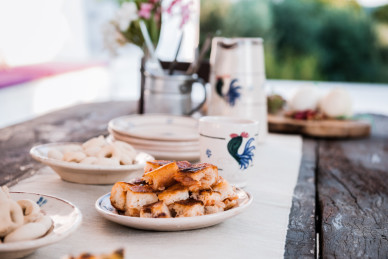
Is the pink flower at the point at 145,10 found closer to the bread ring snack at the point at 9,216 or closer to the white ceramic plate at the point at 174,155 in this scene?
the white ceramic plate at the point at 174,155

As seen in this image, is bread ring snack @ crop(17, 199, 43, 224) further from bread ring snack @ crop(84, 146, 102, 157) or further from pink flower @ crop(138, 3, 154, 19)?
pink flower @ crop(138, 3, 154, 19)

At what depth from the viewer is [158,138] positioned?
1.06 metres

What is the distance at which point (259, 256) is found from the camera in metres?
0.60

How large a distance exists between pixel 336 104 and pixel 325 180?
715 millimetres

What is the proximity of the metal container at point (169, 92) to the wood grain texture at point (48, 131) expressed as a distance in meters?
0.18

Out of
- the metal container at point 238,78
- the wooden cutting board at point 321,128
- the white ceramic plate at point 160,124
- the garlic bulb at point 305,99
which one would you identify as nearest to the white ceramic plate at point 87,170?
the white ceramic plate at point 160,124

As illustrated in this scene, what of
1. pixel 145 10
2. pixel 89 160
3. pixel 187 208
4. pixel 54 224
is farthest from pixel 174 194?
pixel 145 10

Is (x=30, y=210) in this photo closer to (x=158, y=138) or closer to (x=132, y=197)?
(x=132, y=197)

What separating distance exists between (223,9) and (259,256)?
669 cm

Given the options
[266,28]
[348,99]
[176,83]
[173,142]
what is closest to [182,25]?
[176,83]

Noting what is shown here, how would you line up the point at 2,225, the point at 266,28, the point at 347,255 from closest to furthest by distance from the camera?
1. the point at 2,225
2. the point at 347,255
3. the point at 266,28

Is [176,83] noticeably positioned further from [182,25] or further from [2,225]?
[2,225]

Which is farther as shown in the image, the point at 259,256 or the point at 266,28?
the point at 266,28

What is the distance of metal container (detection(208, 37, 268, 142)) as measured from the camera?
130cm
